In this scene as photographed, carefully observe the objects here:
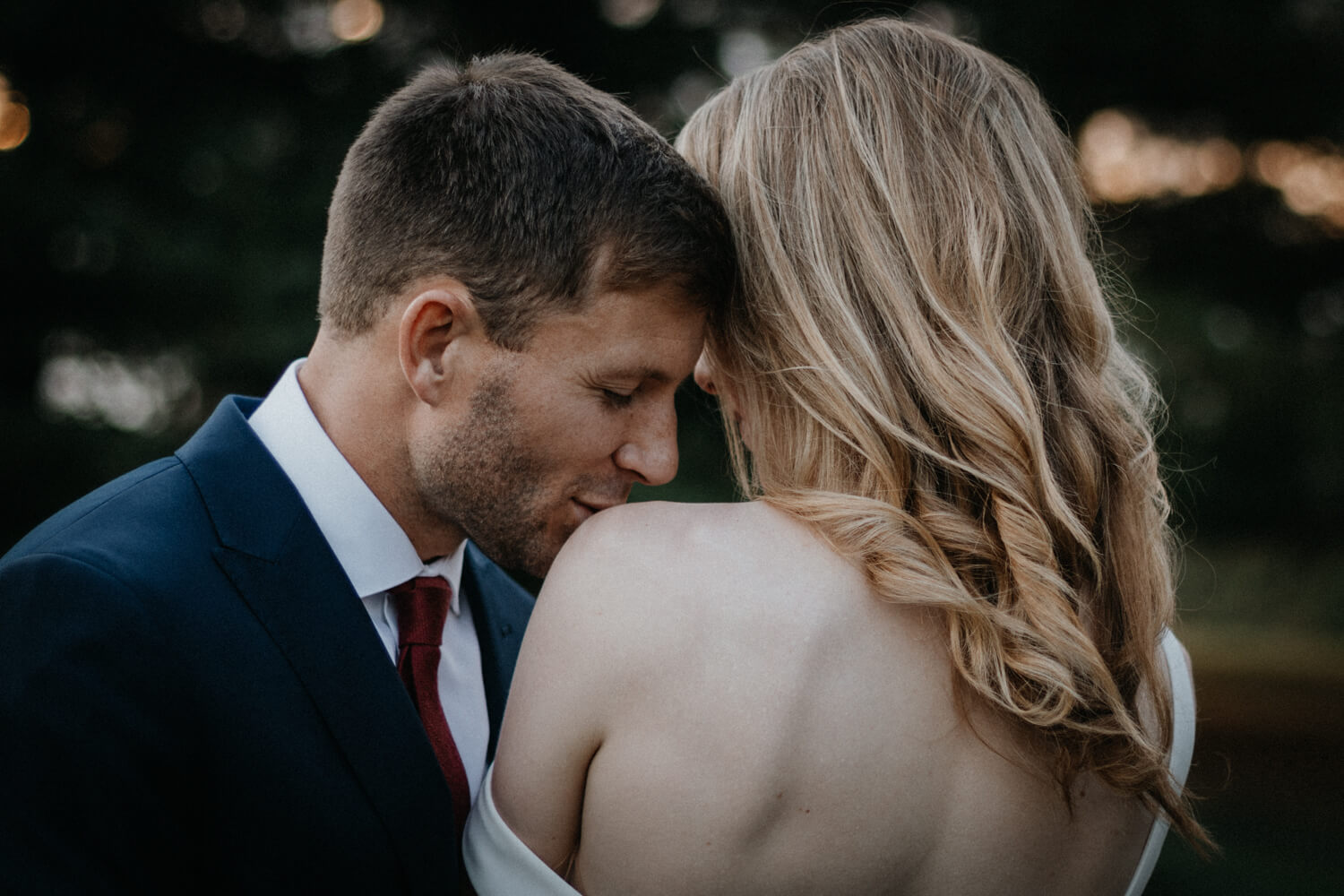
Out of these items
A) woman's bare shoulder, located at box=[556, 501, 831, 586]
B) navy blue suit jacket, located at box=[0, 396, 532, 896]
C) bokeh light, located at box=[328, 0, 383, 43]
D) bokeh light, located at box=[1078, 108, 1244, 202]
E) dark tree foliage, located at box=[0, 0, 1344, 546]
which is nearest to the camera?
navy blue suit jacket, located at box=[0, 396, 532, 896]

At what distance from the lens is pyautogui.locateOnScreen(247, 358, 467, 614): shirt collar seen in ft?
6.75

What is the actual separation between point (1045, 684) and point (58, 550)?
5.38ft

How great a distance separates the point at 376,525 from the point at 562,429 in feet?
1.41

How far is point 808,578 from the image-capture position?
1.67 m

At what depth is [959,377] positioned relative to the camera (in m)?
1.82

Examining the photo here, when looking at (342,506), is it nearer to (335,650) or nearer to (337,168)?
(335,650)

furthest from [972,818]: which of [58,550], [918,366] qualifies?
[58,550]

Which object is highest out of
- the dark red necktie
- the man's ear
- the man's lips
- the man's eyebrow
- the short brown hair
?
the short brown hair

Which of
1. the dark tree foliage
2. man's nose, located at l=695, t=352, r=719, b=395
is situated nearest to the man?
man's nose, located at l=695, t=352, r=719, b=395

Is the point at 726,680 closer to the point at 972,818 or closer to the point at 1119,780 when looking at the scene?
the point at 972,818

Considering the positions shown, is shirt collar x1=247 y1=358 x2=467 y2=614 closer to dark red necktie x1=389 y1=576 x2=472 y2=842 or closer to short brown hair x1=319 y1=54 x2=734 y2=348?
dark red necktie x1=389 y1=576 x2=472 y2=842

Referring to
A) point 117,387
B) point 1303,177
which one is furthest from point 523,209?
point 1303,177

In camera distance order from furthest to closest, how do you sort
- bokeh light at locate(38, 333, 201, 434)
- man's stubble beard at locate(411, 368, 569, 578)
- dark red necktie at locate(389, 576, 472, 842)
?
bokeh light at locate(38, 333, 201, 434) → man's stubble beard at locate(411, 368, 569, 578) → dark red necktie at locate(389, 576, 472, 842)

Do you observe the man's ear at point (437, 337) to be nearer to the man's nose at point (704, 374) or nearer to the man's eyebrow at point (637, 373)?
the man's eyebrow at point (637, 373)
